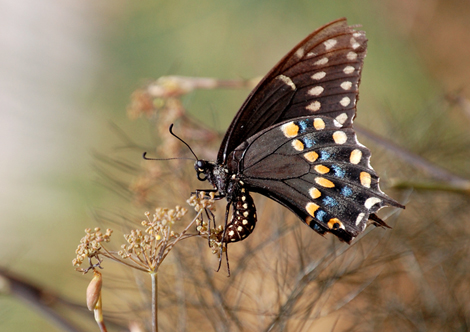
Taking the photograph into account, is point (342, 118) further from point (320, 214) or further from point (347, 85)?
point (320, 214)

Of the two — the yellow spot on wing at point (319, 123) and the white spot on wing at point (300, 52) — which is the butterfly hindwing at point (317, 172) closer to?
the yellow spot on wing at point (319, 123)

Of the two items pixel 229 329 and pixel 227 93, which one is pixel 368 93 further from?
pixel 229 329

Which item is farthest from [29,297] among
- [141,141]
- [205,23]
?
[205,23]

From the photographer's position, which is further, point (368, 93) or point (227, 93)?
point (227, 93)

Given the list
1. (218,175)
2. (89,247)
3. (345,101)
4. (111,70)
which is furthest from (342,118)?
(111,70)

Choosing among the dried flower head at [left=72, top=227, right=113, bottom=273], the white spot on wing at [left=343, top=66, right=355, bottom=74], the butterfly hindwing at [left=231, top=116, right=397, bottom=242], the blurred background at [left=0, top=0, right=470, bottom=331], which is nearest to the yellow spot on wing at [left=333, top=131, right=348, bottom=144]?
the butterfly hindwing at [left=231, top=116, right=397, bottom=242]

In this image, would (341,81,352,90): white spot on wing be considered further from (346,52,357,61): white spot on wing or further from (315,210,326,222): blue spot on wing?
(315,210,326,222): blue spot on wing
